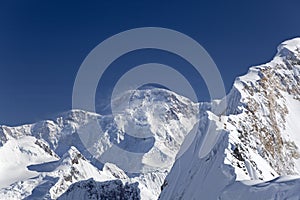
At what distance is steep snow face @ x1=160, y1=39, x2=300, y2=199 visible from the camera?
7265 cm

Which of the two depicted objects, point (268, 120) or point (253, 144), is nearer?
point (253, 144)

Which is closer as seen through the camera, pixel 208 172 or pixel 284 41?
pixel 208 172

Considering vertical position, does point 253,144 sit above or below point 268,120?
below

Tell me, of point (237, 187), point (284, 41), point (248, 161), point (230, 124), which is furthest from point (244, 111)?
point (284, 41)

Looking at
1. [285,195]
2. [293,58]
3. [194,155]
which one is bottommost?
[285,195]

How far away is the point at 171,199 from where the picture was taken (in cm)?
9950

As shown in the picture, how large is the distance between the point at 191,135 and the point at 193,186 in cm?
2853

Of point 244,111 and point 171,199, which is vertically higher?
point 244,111

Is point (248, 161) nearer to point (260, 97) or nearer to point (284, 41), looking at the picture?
point (260, 97)

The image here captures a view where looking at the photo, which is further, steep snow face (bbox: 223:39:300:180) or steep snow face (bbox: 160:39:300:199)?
steep snow face (bbox: 223:39:300:180)

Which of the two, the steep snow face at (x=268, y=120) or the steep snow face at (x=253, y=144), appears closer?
the steep snow face at (x=253, y=144)

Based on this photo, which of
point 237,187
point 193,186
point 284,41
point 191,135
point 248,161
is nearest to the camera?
point 237,187

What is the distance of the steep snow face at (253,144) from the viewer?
7265cm

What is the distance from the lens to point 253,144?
318 ft
